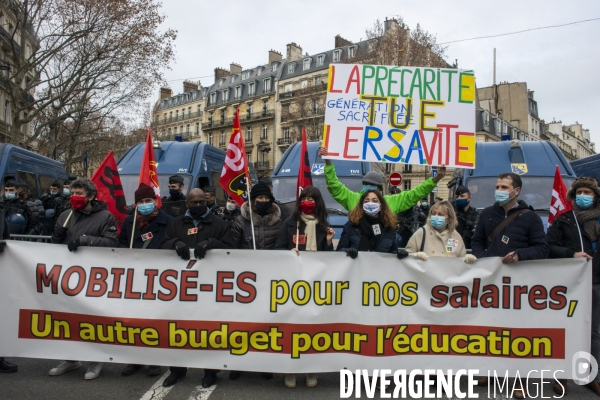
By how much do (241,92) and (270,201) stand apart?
63628 mm

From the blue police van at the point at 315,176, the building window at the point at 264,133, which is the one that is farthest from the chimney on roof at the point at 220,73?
the blue police van at the point at 315,176

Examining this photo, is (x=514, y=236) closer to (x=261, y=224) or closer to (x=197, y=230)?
(x=261, y=224)

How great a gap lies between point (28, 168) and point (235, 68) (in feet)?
212

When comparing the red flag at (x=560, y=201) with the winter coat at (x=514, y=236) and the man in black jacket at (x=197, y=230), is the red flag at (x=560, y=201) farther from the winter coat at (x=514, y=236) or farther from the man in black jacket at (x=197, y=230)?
the man in black jacket at (x=197, y=230)

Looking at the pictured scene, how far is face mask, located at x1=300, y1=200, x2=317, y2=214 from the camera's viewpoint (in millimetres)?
4883

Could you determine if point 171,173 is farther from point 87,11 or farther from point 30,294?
point 87,11

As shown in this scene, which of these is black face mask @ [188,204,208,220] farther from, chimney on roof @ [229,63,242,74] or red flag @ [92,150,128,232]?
chimney on roof @ [229,63,242,74]

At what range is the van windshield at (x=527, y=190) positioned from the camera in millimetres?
7895

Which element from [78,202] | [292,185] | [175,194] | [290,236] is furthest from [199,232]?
[292,185]

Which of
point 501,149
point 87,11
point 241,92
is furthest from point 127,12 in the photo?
point 241,92

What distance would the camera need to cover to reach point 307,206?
4.88 m

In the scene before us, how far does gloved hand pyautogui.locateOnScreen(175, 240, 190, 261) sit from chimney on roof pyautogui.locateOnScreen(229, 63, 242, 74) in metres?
70.8

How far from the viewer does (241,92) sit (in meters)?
66.8

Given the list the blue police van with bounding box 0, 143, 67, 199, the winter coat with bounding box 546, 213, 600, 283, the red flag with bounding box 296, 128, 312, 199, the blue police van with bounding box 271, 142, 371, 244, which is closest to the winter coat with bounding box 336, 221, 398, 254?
the red flag with bounding box 296, 128, 312, 199
